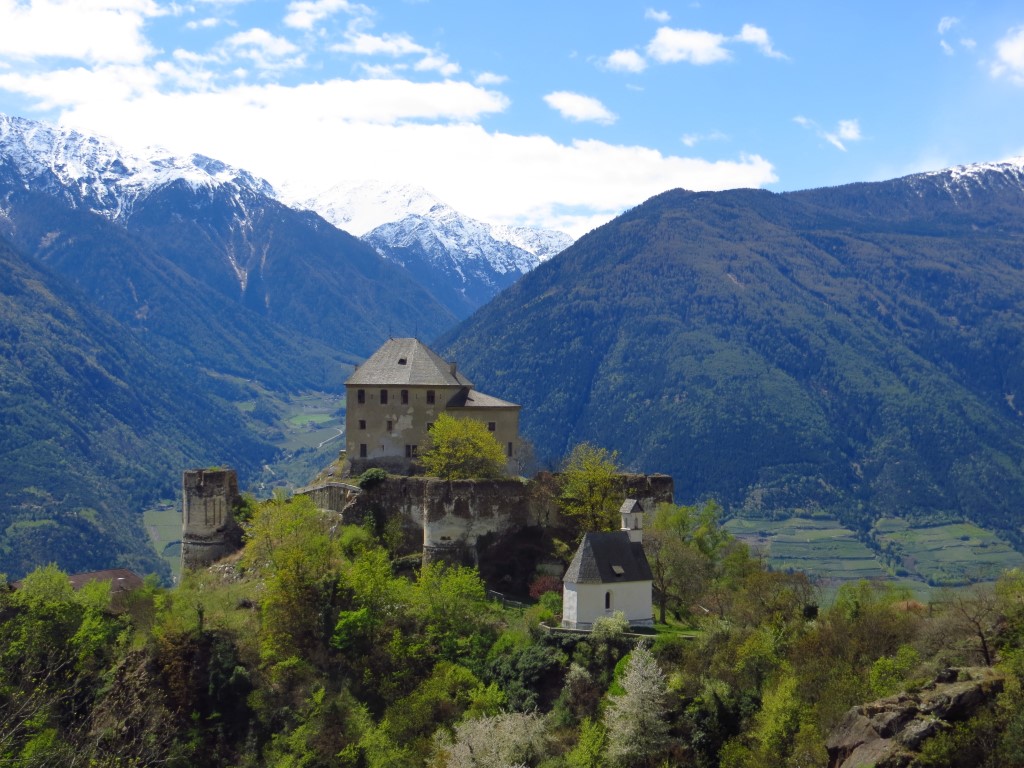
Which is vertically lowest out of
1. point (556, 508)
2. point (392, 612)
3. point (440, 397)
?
point (392, 612)

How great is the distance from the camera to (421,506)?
73250 mm

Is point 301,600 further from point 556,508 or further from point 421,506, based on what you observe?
point 556,508

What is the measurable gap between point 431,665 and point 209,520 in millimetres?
20900

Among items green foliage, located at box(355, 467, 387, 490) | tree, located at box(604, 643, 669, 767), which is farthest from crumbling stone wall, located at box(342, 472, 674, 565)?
tree, located at box(604, 643, 669, 767)

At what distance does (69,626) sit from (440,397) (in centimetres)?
2619

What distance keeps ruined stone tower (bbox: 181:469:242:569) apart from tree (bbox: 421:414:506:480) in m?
13.5

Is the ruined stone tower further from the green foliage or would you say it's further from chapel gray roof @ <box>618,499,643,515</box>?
chapel gray roof @ <box>618,499,643,515</box>

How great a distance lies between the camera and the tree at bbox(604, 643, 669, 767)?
5466cm

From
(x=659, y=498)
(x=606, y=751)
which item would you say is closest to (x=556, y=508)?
(x=659, y=498)

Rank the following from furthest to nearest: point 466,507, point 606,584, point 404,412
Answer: point 404,412, point 466,507, point 606,584

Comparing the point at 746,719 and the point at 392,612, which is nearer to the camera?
the point at 746,719

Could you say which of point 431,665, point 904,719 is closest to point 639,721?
point 904,719

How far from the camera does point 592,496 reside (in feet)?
240

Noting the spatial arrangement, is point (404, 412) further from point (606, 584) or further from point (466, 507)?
point (606, 584)
